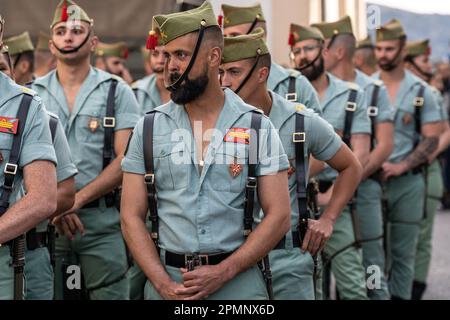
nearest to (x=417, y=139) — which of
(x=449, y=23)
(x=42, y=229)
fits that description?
(x=42, y=229)

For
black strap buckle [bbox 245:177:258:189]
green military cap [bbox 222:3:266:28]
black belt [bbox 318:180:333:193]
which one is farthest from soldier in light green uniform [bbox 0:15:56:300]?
black belt [bbox 318:180:333:193]

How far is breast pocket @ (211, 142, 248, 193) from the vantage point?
452 cm

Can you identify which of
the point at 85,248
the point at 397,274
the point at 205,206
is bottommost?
the point at 397,274

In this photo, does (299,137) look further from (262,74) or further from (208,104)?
(208,104)

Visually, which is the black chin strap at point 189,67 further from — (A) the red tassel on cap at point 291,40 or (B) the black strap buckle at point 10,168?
(A) the red tassel on cap at point 291,40

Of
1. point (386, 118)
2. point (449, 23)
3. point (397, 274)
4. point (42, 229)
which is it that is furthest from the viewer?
point (449, 23)

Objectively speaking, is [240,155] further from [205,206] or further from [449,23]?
[449,23]

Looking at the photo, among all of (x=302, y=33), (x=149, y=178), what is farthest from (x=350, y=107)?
(x=149, y=178)

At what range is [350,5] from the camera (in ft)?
38.5

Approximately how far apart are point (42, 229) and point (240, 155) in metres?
1.46

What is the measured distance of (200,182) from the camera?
14.7ft

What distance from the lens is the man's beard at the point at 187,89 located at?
4.53m

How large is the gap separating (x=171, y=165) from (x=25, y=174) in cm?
60

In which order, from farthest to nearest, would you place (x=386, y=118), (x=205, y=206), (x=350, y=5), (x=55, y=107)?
(x=350, y=5)
(x=386, y=118)
(x=55, y=107)
(x=205, y=206)
